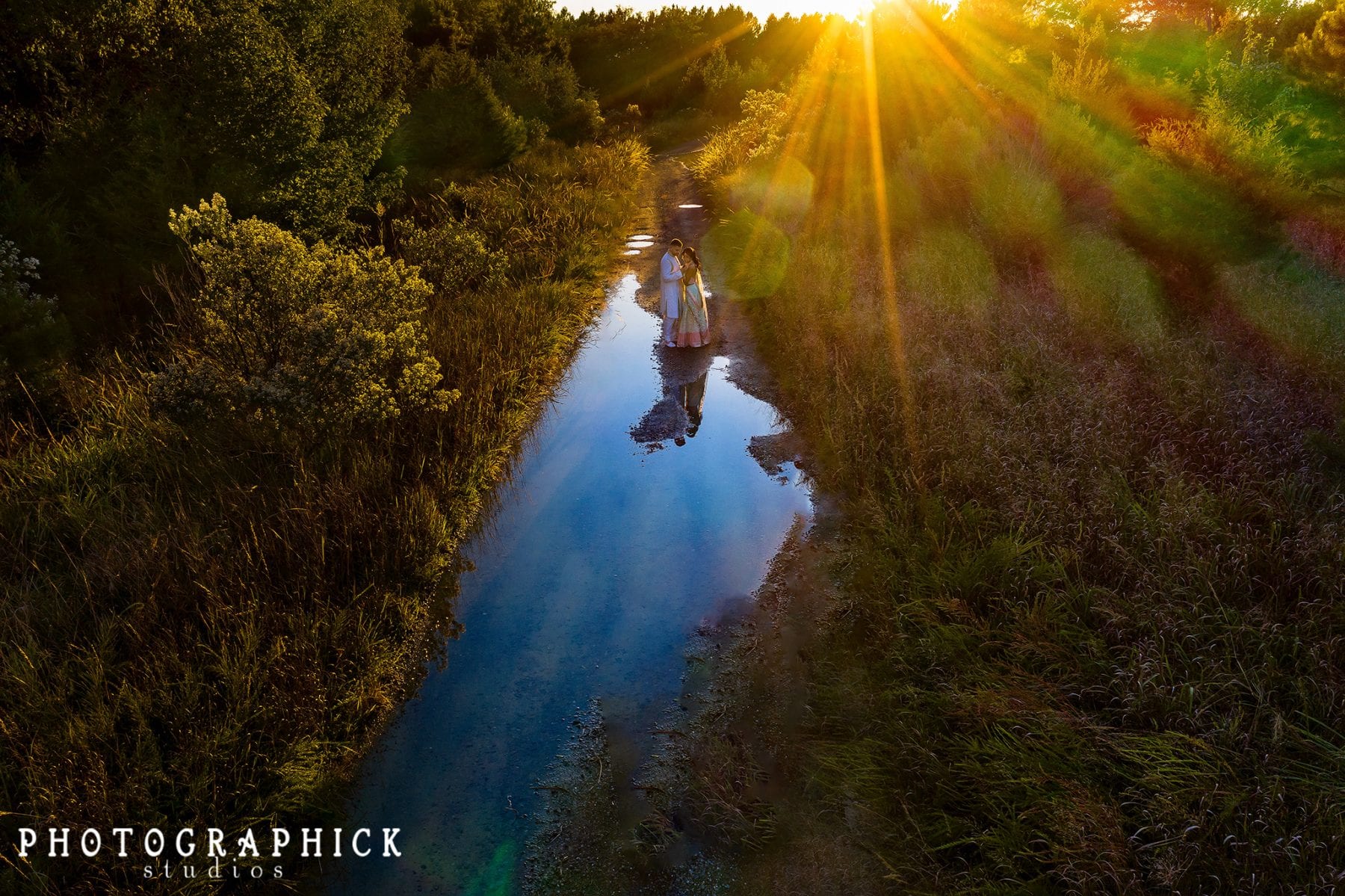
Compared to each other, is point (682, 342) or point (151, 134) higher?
point (151, 134)

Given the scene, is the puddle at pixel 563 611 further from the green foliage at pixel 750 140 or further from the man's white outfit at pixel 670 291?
the green foliage at pixel 750 140

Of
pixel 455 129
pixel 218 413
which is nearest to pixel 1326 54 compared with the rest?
pixel 218 413

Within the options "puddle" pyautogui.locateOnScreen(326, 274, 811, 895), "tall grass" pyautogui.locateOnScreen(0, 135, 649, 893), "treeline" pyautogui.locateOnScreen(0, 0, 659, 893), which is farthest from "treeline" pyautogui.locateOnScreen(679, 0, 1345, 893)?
"treeline" pyautogui.locateOnScreen(0, 0, 659, 893)

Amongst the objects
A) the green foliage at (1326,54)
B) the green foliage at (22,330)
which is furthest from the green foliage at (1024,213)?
the green foliage at (22,330)

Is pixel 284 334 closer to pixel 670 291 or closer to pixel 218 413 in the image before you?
pixel 218 413

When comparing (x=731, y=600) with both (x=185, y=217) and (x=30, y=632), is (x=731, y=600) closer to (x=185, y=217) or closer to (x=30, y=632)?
(x=30, y=632)

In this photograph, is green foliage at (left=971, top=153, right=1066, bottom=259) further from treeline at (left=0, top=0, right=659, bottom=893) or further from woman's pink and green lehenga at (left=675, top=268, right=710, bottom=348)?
treeline at (left=0, top=0, right=659, bottom=893)
